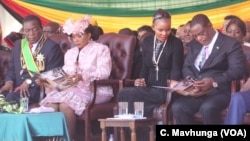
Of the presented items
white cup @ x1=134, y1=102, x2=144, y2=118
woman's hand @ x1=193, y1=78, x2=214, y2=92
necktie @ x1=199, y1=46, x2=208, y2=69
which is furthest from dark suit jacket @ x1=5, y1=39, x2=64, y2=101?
woman's hand @ x1=193, y1=78, x2=214, y2=92

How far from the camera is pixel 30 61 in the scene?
7.00 metres

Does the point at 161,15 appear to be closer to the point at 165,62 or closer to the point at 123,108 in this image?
the point at 165,62

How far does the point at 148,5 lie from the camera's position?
25.3 feet

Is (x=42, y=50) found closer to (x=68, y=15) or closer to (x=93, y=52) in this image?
(x=93, y=52)

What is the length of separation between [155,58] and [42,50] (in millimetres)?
1193

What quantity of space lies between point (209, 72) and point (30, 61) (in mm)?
1853

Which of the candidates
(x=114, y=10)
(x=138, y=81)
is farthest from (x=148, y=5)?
(x=138, y=81)

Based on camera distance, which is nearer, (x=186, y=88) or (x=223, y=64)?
(x=186, y=88)

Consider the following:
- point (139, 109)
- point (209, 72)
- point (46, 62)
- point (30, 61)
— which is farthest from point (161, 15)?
point (30, 61)

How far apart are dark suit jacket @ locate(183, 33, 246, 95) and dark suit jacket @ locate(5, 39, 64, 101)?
1.42 m

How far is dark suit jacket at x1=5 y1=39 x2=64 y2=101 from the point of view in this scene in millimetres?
6952

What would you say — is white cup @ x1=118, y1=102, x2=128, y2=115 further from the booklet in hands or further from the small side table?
the booklet in hands

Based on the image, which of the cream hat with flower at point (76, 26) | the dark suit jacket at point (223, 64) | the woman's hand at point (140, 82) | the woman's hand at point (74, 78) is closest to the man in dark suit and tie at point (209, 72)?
the dark suit jacket at point (223, 64)

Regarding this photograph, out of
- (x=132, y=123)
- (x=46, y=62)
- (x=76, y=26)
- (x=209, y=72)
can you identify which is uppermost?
(x=76, y=26)
